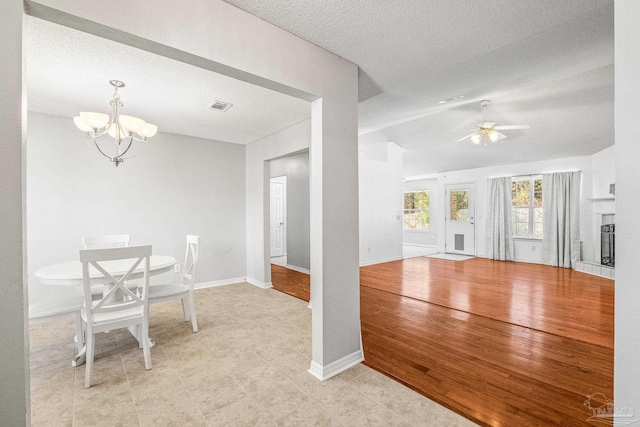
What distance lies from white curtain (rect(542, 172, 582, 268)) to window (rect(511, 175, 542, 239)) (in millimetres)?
220

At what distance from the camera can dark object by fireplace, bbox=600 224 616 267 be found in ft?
17.2

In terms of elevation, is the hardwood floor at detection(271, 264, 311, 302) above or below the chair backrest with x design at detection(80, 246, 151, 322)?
below

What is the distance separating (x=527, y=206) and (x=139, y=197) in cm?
826

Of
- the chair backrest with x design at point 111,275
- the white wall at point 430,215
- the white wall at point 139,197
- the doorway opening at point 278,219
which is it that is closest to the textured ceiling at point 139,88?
the white wall at point 139,197

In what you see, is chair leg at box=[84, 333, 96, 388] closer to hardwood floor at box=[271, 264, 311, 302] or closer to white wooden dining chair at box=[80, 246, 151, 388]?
white wooden dining chair at box=[80, 246, 151, 388]

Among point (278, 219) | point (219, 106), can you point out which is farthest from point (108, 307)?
point (278, 219)

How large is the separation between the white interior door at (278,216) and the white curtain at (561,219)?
6271 millimetres

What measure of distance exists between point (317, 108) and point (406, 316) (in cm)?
259

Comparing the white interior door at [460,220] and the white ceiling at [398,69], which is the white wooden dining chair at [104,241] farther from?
the white interior door at [460,220]

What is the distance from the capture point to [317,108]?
2203mm

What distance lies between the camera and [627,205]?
0.95 meters

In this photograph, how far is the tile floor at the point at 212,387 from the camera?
1.70 meters

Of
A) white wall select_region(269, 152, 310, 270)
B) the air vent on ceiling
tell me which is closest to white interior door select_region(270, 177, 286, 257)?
white wall select_region(269, 152, 310, 270)

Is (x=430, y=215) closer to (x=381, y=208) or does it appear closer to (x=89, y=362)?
(x=381, y=208)
